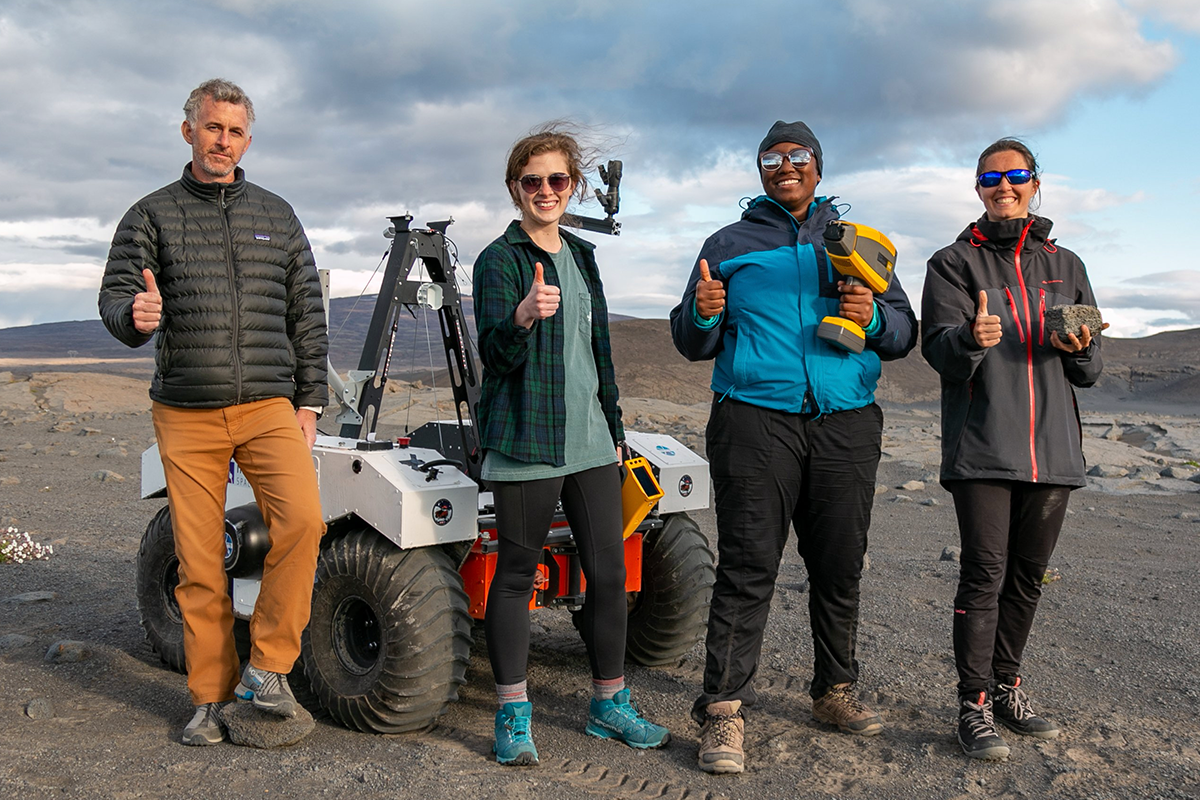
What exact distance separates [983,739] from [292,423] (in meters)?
2.81

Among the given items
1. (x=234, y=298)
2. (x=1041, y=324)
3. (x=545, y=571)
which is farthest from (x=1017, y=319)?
(x=234, y=298)

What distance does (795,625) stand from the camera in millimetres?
5848

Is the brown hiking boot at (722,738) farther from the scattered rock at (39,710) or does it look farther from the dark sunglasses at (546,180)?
the scattered rock at (39,710)

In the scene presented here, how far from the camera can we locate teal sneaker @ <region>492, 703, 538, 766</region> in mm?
3633

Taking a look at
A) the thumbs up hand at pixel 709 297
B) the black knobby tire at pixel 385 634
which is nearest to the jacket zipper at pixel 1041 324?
the thumbs up hand at pixel 709 297

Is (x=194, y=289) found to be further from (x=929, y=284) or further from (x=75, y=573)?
(x=75, y=573)

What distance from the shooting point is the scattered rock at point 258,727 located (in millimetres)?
3779

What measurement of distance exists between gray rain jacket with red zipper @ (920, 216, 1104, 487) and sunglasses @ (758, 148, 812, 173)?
0.65 metres

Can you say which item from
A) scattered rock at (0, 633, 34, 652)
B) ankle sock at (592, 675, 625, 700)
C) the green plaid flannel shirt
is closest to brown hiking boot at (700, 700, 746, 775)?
ankle sock at (592, 675, 625, 700)

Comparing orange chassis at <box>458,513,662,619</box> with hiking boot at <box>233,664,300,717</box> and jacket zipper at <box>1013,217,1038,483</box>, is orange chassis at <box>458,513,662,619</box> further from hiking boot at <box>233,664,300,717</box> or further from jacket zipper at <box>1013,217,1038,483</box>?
jacket zipper at <box>1013,217,1038,483</box>

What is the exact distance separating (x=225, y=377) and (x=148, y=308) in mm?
445

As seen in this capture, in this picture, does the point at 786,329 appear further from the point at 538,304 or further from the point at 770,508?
the point at 538,304

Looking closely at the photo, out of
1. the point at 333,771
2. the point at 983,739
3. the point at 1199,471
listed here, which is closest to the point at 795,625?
the point at 983,739

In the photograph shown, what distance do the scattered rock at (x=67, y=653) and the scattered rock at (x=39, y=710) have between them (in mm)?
778
